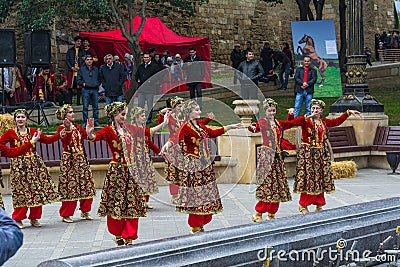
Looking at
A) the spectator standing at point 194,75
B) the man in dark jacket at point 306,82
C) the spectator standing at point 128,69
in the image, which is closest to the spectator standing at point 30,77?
the spectator standing at point 128,69

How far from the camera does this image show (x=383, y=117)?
1717 centimetres

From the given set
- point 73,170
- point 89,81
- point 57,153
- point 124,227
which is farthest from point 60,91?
point 124,227

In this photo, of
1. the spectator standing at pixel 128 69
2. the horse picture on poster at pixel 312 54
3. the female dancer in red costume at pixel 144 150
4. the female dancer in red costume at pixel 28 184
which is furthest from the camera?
the spectator standing at pixel 128 69

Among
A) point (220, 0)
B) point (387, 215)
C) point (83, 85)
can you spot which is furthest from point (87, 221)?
point (220, 0)

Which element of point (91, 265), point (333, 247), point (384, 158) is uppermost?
point (91, 265)

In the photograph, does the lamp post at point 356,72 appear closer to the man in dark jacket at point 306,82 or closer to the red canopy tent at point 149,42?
the man in dark jacket at point 306,82

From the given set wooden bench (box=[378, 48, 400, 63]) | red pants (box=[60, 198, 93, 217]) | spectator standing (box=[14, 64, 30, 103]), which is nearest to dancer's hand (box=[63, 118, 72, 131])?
red pants (box=[60, 198, 93, 217])

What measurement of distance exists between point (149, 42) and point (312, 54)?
667 centimetres

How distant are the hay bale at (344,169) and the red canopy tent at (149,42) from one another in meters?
11.4

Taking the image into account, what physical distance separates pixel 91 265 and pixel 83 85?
13.9 meters

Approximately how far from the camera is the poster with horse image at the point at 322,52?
68.9 feet

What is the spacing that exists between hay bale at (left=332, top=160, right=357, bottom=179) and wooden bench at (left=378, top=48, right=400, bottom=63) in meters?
22.6

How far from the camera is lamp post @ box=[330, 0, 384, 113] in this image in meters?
17.0

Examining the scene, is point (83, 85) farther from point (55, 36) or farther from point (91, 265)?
point (91, 265)
